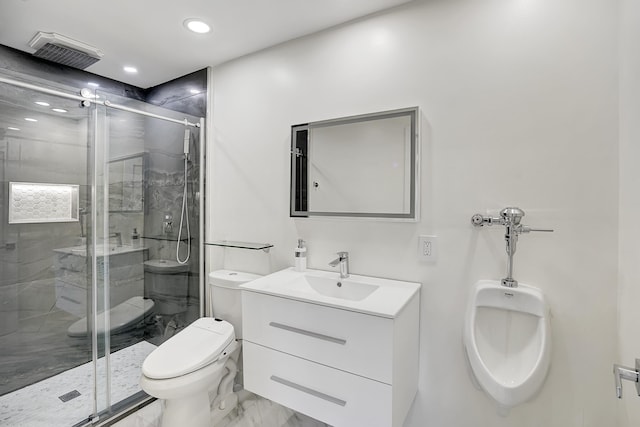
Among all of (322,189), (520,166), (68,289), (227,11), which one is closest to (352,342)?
(322,189)

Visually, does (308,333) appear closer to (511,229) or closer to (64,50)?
(511,229)

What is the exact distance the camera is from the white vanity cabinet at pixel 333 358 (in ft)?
3.80

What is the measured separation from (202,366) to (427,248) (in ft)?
4.21

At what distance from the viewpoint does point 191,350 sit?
1.60m

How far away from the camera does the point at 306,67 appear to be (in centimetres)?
183

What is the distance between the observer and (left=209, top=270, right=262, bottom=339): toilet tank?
1953mm

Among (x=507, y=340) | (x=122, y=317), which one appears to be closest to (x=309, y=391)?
(x=507, y=340)

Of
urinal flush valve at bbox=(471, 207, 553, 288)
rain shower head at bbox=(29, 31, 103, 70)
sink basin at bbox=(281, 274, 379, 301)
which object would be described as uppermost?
rain shower head at bbox=(29, 31, 103, 70)

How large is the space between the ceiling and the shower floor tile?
2.05 meters

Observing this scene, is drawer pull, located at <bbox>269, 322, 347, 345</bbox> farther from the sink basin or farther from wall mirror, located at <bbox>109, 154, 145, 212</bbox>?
wall mirror, located at <bbox>109, 154, 145, 212</bbox>

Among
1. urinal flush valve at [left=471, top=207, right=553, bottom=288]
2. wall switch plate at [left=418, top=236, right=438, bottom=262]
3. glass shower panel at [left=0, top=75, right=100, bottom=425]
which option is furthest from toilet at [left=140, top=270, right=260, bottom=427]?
urinal flush valve at [left=471, top=207, right=553, bottom=288]

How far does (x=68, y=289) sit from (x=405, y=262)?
2216 millimetres

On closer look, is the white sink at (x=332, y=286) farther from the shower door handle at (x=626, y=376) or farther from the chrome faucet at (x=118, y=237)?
the chrome faucet at (x=118, y=237)

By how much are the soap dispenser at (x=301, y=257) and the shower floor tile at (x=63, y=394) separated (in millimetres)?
1396
